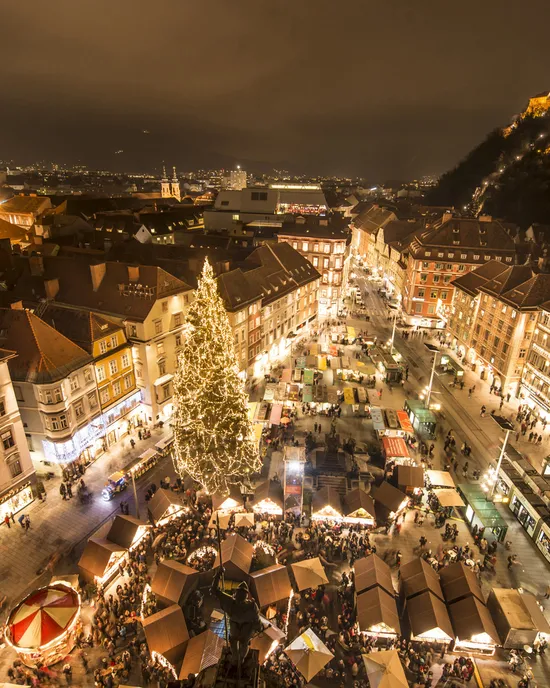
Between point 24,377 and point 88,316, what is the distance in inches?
304

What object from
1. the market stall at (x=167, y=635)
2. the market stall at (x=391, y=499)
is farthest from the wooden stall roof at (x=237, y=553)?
the market stall at (x=391, y=499)

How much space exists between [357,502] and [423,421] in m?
15.6

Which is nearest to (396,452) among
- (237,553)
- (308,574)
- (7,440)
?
(308,574)

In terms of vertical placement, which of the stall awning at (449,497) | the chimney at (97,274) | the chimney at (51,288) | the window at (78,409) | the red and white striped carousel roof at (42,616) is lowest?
the stall awning at (449,497)

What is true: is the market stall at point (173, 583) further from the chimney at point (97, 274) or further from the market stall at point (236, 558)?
the chimney at point (97, 274)

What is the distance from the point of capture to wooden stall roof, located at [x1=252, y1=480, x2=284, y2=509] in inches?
1287

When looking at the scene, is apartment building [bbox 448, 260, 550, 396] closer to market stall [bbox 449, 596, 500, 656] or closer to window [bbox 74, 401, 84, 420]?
market stall [bbox 449, 596, 500, 656]

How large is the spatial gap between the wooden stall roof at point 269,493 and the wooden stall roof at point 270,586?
7.52 m

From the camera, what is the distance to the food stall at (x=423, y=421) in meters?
43.5

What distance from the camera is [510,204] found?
102 metres

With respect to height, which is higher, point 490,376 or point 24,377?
point 24,377

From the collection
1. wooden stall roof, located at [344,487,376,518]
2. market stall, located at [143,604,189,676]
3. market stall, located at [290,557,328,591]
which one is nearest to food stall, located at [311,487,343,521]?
wooden stall roof, located at [344,487,376,518]

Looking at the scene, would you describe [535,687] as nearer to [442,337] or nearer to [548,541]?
[548,541]

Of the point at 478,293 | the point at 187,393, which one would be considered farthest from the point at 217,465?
the point at 478,293
